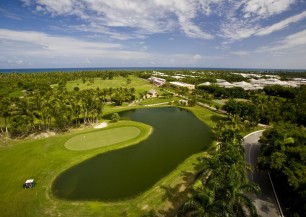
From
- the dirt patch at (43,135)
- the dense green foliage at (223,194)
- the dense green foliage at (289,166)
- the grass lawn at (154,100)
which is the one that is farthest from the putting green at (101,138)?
the grass lawn at (154,100)

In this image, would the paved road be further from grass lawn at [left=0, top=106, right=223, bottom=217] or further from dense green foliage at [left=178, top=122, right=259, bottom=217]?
grass lawn at [left=0, top=106, right=223, bottom=217]

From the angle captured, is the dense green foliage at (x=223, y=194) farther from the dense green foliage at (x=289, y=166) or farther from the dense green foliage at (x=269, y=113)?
the dense green foliage at (x=269, y=113)

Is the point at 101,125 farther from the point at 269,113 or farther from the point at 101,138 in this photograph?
the point at 269,113

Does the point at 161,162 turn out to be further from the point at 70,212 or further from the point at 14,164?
the point at 14,164

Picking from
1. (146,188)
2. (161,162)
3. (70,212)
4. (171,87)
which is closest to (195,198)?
(146,188)

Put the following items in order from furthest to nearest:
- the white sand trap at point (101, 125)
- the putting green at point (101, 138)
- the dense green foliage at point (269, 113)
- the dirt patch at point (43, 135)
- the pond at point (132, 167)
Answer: the white sand trap at point (101, 125), the dense green foliage at point (269, 113), the dirt patch at point (43, 135), the putting green at point (101, 138), the pond at point (132, 167)

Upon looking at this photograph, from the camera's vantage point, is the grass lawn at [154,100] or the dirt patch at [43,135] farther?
the grass lawn at [154,100]
